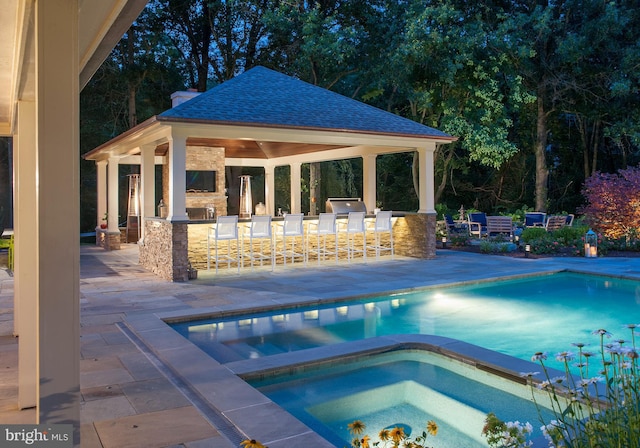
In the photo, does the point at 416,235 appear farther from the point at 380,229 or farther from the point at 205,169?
the point at 205,169

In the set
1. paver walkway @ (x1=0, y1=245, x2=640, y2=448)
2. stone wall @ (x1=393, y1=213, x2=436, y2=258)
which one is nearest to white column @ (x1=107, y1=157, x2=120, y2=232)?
paver walkway @ (x1=0, y1=245, x2=640, y2=448)

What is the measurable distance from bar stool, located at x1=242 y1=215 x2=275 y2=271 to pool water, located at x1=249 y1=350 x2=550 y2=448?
5.84 m

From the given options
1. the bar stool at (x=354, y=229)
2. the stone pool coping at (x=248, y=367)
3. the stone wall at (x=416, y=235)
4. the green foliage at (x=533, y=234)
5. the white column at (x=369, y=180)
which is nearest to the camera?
the stone pool coping at (x=248, y=367)

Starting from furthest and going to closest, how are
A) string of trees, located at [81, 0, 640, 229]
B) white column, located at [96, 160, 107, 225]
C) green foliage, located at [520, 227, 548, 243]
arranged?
1. string of trees, located at [81, 0, 640, 229]
2. white column, located at [96, 160, 107, 225]
3. green foliage, located at [520, 227, 548, 243]

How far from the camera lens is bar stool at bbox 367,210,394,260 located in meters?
12.8

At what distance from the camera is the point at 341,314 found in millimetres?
7703

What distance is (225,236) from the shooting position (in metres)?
10.6

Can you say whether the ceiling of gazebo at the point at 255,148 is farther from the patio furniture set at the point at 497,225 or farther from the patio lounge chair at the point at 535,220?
the patio lounge chair at the point at 535,220

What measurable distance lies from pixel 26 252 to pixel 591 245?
12.8 m

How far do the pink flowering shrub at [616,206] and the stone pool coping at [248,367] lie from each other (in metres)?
10.5

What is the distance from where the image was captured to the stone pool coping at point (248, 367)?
3566 millimetres

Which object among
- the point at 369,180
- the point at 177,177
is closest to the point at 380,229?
the point at 369,180

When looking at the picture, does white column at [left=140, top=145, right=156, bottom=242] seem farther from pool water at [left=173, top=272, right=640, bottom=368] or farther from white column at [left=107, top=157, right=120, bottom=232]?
pool water at [left=173, top=272, right=640, bottom=368]

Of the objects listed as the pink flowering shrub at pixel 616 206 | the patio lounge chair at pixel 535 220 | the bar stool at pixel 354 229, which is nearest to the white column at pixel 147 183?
the bar stool at pixel 354 229
